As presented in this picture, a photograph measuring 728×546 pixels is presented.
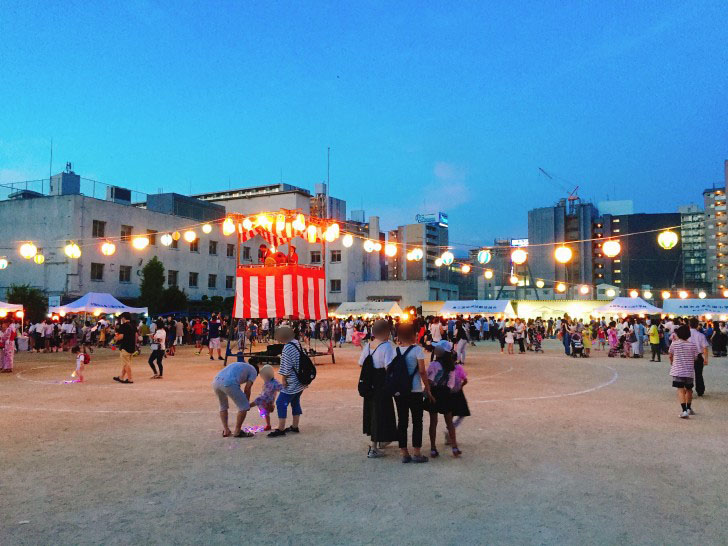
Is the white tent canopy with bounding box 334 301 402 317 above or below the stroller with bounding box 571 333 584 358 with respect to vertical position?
above

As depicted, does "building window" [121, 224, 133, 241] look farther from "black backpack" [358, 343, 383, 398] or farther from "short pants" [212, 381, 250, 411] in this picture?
"black backpack" [358, 343, 383, 398]

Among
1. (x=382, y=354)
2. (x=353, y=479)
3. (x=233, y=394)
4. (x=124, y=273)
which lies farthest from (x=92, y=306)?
(x=353, y=479)

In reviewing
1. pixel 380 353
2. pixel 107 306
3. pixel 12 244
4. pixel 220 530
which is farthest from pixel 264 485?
pixel 12 244

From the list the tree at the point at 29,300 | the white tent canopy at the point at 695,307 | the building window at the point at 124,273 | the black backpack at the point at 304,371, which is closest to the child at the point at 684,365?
the black backpack at the point at 304,371

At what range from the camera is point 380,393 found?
21.1 ft

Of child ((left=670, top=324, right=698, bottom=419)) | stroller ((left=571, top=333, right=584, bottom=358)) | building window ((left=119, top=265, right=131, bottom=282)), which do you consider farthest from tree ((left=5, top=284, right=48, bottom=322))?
child ((left=670, top=324, right=698, bottom=419))

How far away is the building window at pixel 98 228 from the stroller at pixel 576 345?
32.0 metres

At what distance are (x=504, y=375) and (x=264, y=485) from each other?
11591mm

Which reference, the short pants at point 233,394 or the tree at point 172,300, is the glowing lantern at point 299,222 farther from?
Result: the tree at point 172,300

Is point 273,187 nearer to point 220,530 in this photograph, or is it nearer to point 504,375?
point 504,375

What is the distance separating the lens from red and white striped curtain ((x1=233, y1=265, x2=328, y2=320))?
18156 mm

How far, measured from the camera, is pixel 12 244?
37906mm

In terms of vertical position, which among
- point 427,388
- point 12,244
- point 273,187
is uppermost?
point 273,187

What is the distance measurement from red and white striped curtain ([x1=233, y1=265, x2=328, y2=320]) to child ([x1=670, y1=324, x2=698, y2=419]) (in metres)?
11.6
